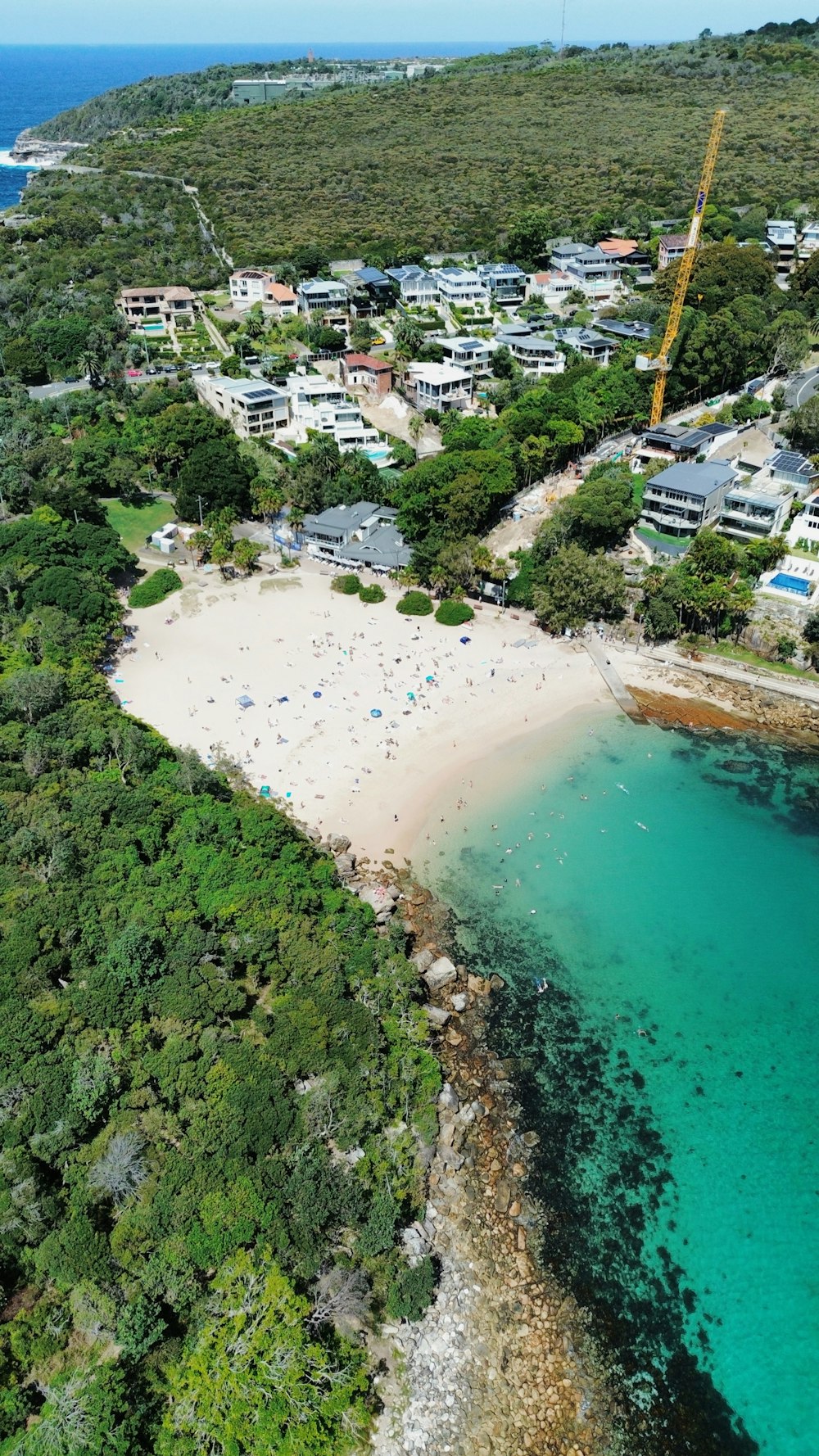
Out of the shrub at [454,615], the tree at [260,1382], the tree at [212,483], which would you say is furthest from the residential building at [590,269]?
the tree at [260,1382]

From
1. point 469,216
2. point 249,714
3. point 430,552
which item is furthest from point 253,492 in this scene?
point 469,216

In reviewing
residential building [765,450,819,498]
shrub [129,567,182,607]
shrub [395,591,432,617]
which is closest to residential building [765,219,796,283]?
residential building [765,450,819,498]

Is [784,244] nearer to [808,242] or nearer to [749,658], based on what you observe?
[808,242]

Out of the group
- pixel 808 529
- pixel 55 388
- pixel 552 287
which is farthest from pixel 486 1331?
pixel 552 287

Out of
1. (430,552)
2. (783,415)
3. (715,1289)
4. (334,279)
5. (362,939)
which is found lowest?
(715,1289)

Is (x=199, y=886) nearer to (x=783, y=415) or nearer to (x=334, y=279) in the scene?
(x=783, y=415)
